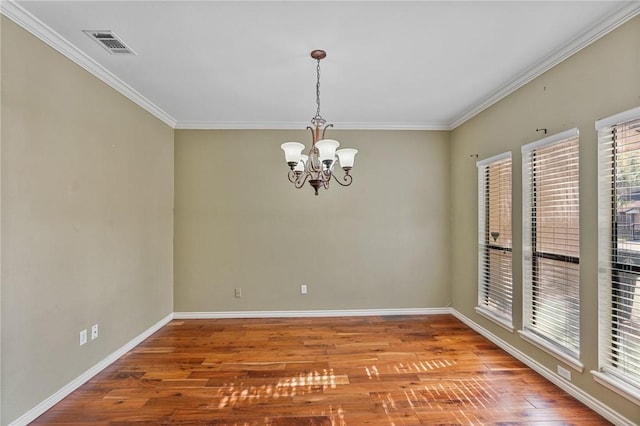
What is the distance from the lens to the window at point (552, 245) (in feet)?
8.19

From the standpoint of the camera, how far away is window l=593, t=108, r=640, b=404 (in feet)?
6.70

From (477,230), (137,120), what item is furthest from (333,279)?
(137,120)

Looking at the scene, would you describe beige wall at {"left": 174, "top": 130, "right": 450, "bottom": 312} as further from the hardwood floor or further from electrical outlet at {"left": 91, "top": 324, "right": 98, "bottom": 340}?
electrical outlet at {"left": 91, "top": 324, "right": 98, "bottom": 340}

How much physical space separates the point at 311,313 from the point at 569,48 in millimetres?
4042

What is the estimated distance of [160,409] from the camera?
7.79ft

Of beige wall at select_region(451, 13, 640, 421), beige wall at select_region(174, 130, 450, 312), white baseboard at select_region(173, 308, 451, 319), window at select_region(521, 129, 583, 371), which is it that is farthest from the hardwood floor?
beige wall at select_region(174, 130, 450, 312)

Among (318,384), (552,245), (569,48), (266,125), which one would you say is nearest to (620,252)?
(552,245)

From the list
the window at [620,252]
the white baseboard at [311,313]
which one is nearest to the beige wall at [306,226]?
the white baseboard at [311,313]

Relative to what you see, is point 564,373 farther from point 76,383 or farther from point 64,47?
point 64,47

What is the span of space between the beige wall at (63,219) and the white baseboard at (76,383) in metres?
0.05

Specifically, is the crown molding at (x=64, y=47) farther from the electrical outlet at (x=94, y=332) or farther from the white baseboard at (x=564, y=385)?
the white baseboard at (x=564, y=385)

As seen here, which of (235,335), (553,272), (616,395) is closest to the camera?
(616,395)

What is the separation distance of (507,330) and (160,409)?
11.0 ft

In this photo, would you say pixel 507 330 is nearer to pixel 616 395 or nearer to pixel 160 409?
pixel 616 395
